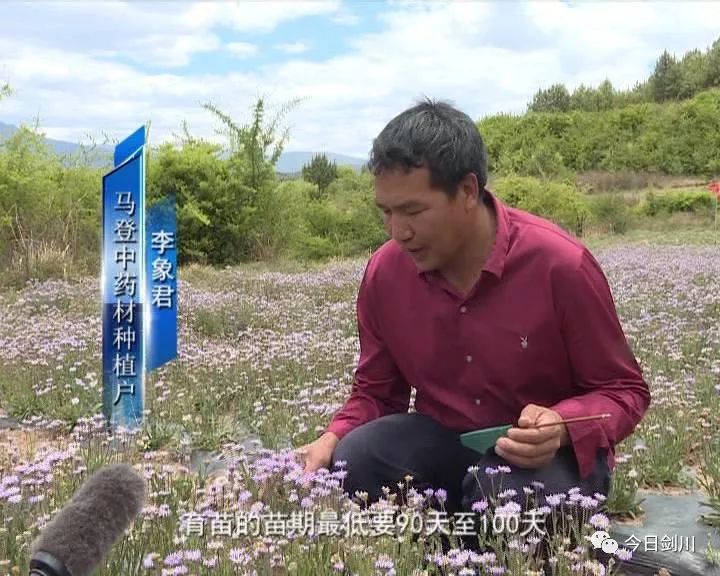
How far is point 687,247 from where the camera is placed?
13.8 meters

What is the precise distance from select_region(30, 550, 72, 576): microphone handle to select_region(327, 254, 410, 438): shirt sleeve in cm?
207

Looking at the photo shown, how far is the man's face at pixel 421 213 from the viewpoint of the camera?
97.7 inches

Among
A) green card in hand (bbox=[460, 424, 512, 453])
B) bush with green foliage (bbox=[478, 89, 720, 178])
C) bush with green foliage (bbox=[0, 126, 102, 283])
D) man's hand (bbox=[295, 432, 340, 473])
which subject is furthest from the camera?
bush with green foliage (bbox=[478, 89, 720, 178])

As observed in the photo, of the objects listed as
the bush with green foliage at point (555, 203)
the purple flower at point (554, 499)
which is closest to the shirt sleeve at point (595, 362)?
the purple flower at point (554, 499)

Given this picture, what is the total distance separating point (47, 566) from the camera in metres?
1.01

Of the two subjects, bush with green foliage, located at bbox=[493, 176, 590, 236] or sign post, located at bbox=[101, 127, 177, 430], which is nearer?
sign post, located at bbox=[101, 127, 177, 430]

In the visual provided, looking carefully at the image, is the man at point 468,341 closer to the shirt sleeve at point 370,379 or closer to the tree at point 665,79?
the shirt sleeve at point 370,379

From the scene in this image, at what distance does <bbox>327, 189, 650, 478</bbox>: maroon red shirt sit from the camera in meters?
2.63

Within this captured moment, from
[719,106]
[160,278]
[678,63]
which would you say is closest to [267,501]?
[160,278]

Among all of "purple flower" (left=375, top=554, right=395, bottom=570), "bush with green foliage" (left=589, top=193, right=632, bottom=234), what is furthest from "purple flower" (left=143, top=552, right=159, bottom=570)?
"bush with green foliage" (left=589, top=193, right=632, bottom=234)

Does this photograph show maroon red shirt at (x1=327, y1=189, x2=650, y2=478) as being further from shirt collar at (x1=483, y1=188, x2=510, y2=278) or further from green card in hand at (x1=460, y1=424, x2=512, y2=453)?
green card in hand at (x1=460, y1=424, x2=512, y2=453)

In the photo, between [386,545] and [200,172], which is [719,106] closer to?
[200,172]

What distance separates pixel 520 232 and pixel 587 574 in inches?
43.3

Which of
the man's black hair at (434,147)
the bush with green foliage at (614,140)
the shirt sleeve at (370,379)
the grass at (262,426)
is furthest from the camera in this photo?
the bush with green foliage at (614,140)
